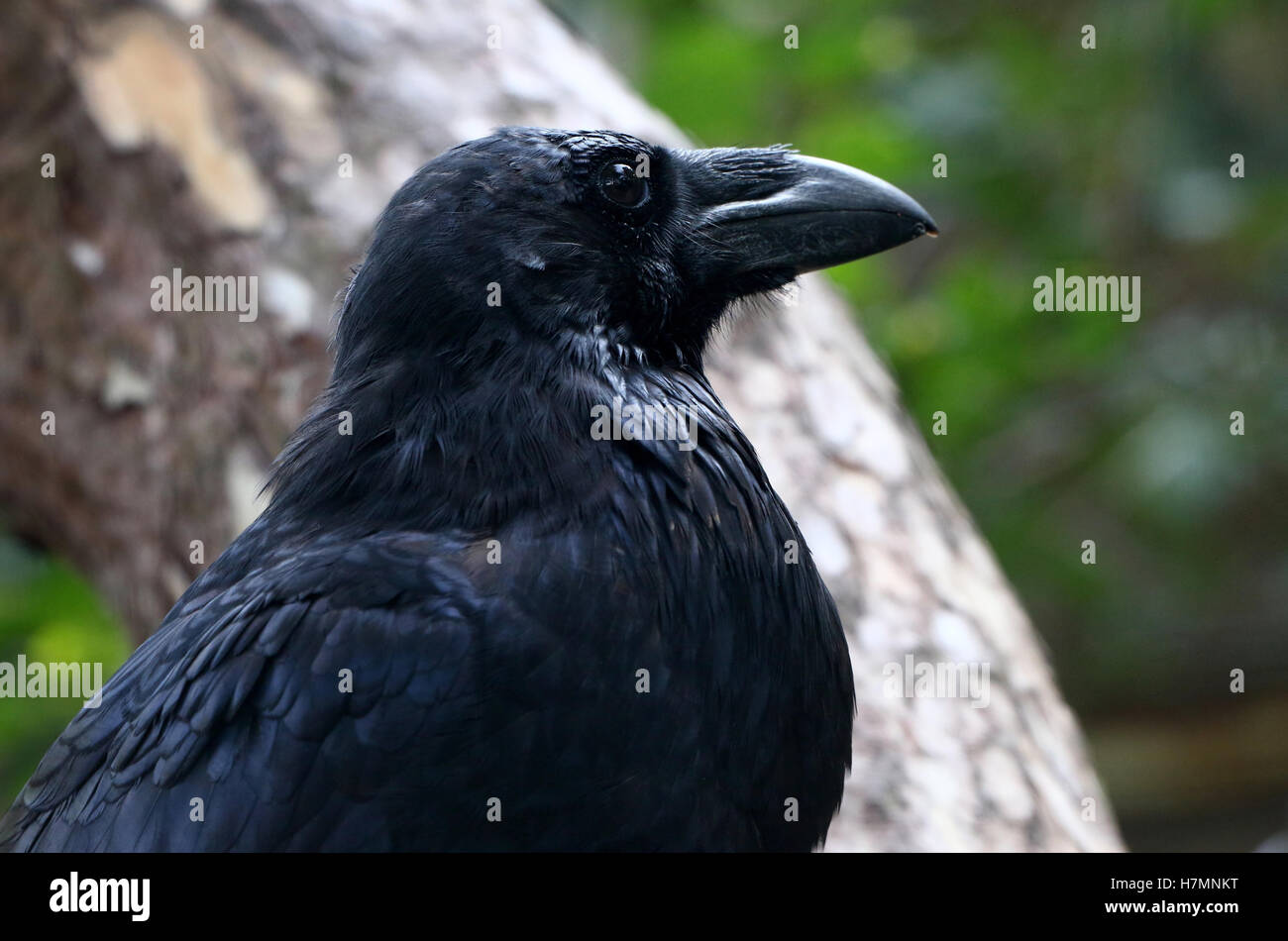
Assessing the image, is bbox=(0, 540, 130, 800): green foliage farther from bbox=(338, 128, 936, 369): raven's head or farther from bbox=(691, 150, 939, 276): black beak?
bbox=(691, 150, 939, 276): black beak

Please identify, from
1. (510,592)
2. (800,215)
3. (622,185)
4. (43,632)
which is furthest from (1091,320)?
(43,632)

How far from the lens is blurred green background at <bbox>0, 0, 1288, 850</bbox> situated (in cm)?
445

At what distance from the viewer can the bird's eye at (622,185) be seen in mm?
2359

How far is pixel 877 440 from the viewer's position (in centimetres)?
333

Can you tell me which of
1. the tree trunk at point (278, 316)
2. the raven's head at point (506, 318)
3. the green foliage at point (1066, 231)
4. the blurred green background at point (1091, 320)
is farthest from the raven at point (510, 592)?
the green foliage at point (1066, 231)

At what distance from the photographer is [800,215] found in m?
2.50

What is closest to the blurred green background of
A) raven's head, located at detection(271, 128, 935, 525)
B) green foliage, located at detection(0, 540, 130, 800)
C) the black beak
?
green foliage, located at detection(0, 540, 130, 800)

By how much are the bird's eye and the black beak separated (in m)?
0.15

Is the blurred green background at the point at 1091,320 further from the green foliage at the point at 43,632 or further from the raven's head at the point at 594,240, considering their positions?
the raven's head at the point at 594,240

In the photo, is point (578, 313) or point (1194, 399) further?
point (1194, 399)
